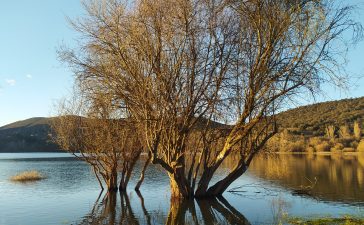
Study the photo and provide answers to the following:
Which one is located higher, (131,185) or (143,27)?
(143,27)

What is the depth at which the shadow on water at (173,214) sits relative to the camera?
1739 centimetres

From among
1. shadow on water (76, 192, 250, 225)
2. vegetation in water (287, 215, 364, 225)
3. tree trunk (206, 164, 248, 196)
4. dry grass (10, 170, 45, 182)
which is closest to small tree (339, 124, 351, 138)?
dry grass (10, 170, 45, 182)

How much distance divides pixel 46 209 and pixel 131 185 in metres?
11.9

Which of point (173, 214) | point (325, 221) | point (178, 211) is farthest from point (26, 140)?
point (325, 221)

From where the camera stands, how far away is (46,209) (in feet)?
68.9

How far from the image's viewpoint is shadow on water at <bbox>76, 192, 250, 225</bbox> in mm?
17391

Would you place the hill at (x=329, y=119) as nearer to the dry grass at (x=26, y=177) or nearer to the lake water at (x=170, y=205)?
the dry grass at (x=26, y=177)

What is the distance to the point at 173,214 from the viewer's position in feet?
61.8

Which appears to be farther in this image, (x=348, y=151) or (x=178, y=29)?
(x=348, y=151)

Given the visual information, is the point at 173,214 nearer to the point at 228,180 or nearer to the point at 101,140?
the point at 228,180

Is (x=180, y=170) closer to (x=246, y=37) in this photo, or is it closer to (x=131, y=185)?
(x=246, y=37)

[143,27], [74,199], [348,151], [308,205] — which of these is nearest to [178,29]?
[143,27]

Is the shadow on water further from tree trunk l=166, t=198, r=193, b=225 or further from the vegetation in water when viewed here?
the vegetation in water

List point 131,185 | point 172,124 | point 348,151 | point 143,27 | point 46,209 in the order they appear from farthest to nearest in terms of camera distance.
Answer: point 348,151 → point 131,185 → point 46,209 → point 172,124 → point 143,27
